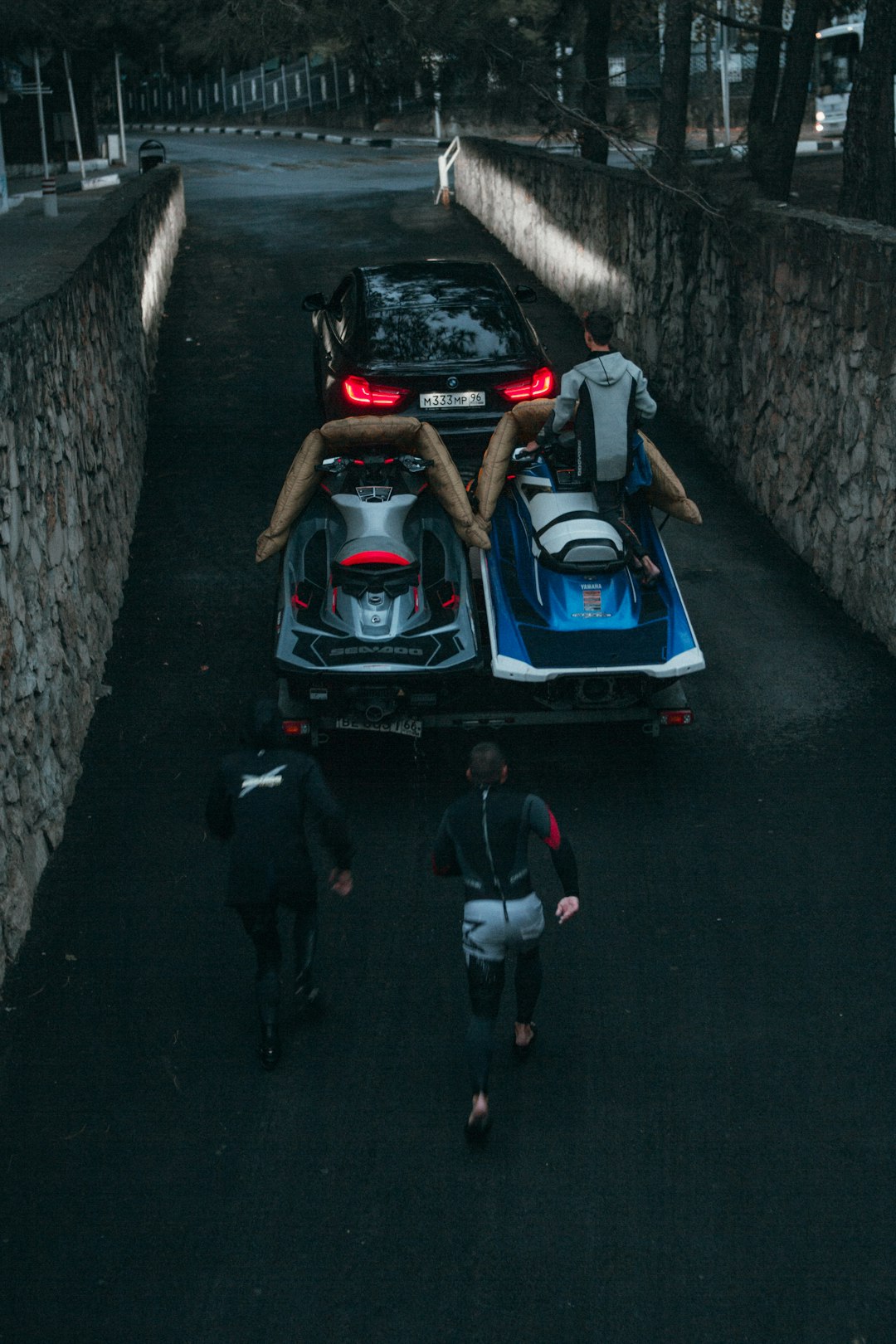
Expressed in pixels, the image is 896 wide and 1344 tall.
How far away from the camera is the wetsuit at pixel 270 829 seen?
6.51 m

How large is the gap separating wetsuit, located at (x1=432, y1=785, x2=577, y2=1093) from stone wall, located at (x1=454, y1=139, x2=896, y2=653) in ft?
17.6

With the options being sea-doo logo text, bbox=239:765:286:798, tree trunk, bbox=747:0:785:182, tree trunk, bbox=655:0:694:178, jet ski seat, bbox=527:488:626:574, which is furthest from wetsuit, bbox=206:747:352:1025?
tree trunk, bbox=655:0:694:178

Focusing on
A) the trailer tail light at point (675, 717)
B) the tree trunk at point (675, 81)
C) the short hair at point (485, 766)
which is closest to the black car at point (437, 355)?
the trailer tail light at point (675, 717)

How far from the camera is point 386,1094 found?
254 inches

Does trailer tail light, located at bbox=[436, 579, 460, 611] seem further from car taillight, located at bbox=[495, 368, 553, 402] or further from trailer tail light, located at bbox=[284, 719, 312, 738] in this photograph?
car taillight, located at bbox=[495, 368, 553, 402]

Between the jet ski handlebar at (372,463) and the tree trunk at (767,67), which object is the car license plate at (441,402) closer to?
the jet ski handlebar at (372,463)

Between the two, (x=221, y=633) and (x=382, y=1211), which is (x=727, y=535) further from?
(x=382, y=1211)

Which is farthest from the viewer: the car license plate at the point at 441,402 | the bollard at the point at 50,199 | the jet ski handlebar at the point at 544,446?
the bollard at the point at 50,199

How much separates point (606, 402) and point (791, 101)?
Result: 1377cm

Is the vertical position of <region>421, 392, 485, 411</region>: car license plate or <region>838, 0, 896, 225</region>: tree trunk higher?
<region>838, 0, 896, 225</region>: tree trunk

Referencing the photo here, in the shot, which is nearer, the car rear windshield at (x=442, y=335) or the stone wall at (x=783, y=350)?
the stone wall at (x=783, y=350)

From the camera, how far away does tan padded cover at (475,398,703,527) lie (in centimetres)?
1007

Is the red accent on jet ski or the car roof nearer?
the red accent on jet ski

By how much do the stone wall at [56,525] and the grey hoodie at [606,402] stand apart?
3357 millimetres
